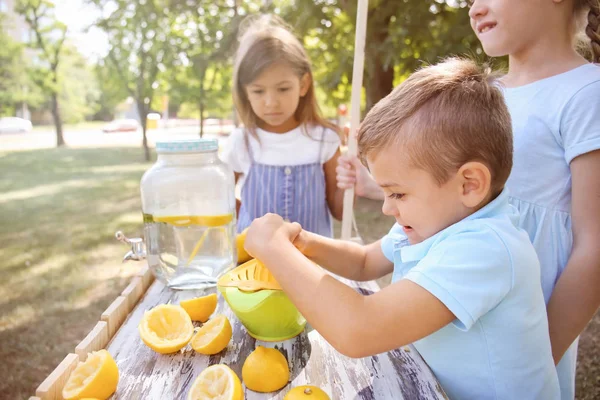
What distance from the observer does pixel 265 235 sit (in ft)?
3.05

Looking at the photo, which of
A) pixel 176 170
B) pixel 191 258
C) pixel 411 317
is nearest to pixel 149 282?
pixel 191 258

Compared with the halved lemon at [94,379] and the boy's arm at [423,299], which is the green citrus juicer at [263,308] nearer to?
the boy's arm at [423,299]

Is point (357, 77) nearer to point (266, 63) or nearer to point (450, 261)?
point (266, 63)

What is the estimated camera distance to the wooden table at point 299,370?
2.64 feet

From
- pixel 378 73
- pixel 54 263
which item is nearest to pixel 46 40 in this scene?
pixel 54 263

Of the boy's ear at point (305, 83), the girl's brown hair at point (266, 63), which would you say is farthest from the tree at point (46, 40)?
the boy's ear at point (305, 83)

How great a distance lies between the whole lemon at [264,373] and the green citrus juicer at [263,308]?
0.10 metres

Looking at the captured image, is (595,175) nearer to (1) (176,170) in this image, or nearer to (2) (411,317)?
(2) (411,317)

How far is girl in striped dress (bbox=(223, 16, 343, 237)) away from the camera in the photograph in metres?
1.74

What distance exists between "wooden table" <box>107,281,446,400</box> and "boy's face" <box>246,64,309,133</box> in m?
0.93

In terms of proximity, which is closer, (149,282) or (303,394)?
(303,394)

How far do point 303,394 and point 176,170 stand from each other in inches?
32.0

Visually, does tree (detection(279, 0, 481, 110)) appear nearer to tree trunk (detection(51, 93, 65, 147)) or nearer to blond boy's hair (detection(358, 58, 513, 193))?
blond boy's hair (detection(358, 58, 513, 193))

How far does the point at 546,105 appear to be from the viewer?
43.4 inches
